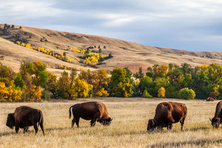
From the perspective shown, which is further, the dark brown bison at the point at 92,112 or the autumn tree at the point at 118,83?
Result: the autumn tree at the point at 118,83

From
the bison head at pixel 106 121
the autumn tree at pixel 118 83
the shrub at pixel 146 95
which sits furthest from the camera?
the shrub at pixel 146 95

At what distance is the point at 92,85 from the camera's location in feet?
247

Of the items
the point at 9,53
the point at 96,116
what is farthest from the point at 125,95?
the point at 9,53

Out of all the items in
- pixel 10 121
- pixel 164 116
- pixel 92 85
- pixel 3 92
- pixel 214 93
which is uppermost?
pixel 164 116

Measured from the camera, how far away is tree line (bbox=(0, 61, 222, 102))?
2327 inches

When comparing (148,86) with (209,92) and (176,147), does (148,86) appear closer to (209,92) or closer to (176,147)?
(209,92)

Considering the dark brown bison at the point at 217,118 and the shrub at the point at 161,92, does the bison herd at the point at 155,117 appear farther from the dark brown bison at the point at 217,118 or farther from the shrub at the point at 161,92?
the shrub at the point at 161,92

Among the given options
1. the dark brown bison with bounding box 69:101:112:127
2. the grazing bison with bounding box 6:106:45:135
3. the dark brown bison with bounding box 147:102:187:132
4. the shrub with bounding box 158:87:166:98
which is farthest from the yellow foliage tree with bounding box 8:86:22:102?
the dark brown bison with bounding box 147:102:187:132

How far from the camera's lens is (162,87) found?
7844 cm

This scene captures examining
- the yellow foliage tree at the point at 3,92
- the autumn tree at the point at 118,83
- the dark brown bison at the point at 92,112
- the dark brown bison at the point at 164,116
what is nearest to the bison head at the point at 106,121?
the dark brown bison at the point at 92,112

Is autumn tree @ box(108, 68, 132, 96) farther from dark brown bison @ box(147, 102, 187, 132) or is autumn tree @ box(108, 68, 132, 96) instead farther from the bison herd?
dark brown bison @ box(147, 102, 187, 132)

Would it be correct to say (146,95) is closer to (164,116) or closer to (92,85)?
(92,85)

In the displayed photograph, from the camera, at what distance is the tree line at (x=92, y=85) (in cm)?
5909

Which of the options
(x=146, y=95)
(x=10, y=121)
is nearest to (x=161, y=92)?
(x=146, y=95)
